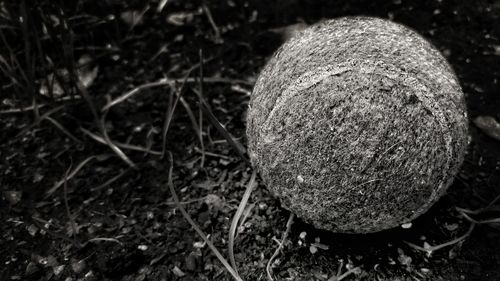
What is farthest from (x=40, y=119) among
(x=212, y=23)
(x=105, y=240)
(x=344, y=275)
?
(x=344, y=275)

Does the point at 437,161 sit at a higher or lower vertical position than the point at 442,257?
higher

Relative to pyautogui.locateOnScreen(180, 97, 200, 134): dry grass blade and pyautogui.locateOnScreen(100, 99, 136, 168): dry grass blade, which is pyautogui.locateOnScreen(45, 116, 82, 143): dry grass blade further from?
pyautogui.locateOnScreen(180, 97, 200, 134): dry grass blade

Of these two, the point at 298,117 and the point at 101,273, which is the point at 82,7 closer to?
the point at 101,273

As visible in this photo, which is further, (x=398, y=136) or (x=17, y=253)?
(x=17, y=253)

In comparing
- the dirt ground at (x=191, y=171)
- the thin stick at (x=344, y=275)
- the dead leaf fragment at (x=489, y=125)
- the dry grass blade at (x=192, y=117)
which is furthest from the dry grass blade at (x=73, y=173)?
the dead leaf fragment at (x=489, y=125)

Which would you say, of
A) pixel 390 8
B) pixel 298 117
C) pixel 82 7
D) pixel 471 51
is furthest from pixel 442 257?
pixel 82 7

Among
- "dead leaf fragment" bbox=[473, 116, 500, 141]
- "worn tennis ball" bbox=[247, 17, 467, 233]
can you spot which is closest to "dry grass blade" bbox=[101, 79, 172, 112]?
"worn tennis ball" bbox=[247, 17, 467, 233]
